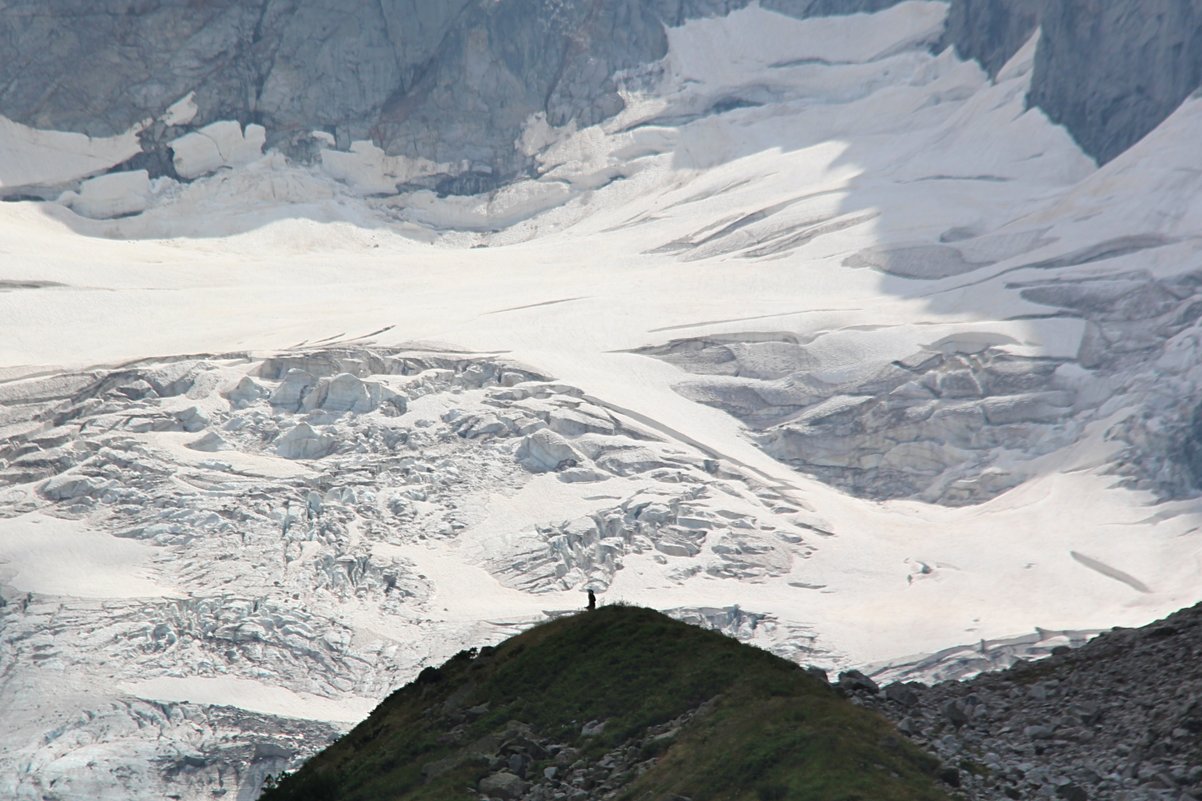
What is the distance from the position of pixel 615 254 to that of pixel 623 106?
31.7 m

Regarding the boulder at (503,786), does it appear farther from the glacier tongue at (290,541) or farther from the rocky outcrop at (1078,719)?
the glacier tongue at (290,541)

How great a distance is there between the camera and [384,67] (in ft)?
506

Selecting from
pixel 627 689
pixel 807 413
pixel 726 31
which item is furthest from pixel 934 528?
pixel 726 31

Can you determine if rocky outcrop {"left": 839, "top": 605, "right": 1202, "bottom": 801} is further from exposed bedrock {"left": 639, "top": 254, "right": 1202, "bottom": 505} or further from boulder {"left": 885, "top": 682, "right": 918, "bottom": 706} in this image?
exposed bedrock {"left": 639, "top": 254, "right": 1202, "bottom": 505}

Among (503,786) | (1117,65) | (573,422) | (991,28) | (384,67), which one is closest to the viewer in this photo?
(503,786)

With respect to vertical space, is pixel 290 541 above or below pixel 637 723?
below

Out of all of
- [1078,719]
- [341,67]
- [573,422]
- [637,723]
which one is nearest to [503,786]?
[637,723]

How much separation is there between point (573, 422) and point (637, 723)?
243ft

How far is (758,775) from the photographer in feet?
69.3

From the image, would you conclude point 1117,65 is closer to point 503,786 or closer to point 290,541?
point 290,541

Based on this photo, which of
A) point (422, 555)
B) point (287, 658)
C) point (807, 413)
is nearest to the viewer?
point (287, 658)

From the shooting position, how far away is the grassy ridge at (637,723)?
827 inches

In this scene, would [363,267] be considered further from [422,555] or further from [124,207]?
[422,555]

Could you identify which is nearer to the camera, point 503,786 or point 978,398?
point 503,786
